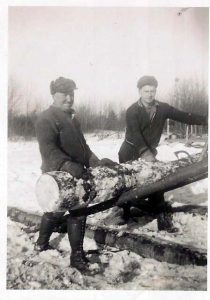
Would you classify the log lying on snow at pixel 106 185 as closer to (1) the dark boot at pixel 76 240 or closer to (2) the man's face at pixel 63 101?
(1) the dark boot at pixel 76 240

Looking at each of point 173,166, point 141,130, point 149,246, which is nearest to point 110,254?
point 149,246

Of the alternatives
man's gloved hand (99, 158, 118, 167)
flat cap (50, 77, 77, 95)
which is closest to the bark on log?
man's gloved hand (99, 158, 118, 167)

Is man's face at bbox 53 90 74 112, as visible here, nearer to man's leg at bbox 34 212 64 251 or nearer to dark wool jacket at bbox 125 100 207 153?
dark wool jacket at bbox 125 100 207 153

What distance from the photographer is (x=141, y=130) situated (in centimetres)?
252

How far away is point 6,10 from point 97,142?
1025mm

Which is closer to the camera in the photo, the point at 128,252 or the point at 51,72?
the point at 128,252

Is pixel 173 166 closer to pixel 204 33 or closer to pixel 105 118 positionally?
pixel 105 118

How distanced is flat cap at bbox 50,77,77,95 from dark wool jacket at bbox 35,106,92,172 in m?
0.12

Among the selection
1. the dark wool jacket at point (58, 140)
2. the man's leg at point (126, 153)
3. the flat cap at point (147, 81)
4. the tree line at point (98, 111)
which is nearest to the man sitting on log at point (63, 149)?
the dark wool jacket at point (58, 140)

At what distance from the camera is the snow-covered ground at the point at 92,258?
2088 millimetres

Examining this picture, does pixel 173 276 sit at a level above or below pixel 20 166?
below

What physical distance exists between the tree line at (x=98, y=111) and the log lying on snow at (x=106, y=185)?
1.11 feet

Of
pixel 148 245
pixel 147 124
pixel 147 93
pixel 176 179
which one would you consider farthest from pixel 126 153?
pixel 148 245

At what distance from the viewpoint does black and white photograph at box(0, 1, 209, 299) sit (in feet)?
7.18
